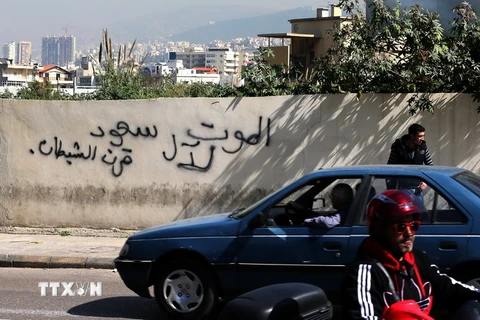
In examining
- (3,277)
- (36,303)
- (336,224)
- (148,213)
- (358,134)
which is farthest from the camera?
(148,213)

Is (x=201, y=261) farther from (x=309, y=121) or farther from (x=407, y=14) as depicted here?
(x=407, y=14)

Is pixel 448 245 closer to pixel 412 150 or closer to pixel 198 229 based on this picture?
pixel 198 229

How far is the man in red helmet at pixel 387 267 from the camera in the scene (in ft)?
10.7

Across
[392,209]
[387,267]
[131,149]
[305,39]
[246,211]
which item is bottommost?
[246,211]

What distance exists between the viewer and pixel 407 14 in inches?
472

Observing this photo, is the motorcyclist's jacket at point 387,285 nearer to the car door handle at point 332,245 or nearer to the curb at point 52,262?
the car door handle at point 332,245

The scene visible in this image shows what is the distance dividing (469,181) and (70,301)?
Result: 445cm

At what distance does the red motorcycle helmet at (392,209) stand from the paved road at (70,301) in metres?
4.79

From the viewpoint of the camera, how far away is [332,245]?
22.4ft

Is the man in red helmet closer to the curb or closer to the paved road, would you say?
the paved road

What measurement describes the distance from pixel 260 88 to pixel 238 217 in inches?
229

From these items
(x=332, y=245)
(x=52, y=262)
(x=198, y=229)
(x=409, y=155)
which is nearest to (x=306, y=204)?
(x=332, y=245)

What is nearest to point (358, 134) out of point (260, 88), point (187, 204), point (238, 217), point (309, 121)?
point (309, 121)

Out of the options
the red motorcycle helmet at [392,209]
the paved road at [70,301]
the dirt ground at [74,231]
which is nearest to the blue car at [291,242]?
the paved road at [70,301]
